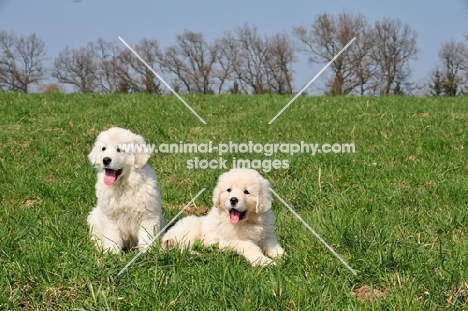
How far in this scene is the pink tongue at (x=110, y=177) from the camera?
431 centimetres

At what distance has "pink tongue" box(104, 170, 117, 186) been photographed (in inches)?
170

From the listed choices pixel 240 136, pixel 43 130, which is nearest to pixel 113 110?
pixel 43 130

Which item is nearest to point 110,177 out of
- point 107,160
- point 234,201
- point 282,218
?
point 107,160

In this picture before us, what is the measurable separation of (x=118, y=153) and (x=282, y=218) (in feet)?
5.82

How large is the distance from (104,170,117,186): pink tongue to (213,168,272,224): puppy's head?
91 cm

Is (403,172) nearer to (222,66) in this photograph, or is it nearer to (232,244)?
(232,244)

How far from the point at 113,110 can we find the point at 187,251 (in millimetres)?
8950

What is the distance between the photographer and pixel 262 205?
4289mm

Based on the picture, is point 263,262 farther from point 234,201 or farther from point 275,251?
point 234,201

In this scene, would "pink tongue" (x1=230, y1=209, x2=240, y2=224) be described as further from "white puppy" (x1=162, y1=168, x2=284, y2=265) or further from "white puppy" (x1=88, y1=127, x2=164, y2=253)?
"white puppy" (x1=88, y1=127, x2=164, y2=253)

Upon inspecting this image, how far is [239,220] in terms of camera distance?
433 centimetres

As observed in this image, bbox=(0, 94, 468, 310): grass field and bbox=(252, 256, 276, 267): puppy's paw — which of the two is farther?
bbox=(252, 256, 276, 267): puppy's paw

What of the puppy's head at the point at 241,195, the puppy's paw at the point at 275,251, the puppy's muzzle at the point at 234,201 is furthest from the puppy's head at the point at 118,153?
the puppy's paw at the point at 275,251

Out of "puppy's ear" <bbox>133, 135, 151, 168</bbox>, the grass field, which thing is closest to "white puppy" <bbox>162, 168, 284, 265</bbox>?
the grass field
